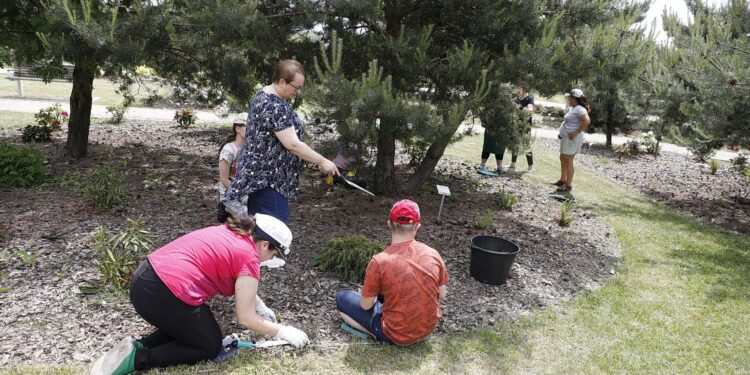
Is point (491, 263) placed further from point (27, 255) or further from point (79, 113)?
point (79, 113)

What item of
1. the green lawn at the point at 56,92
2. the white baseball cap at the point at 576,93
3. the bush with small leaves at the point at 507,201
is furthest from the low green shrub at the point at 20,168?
the green lawn at the point at 56,92

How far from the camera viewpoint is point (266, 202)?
3.38m

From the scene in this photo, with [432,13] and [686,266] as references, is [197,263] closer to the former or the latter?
[432,13]

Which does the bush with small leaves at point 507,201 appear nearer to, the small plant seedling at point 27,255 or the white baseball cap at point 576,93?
the white baseball cap at point 576,93

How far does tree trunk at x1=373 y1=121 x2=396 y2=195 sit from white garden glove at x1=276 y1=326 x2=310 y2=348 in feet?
9.62

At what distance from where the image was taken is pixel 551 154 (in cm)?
1114

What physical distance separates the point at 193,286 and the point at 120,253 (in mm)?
1657

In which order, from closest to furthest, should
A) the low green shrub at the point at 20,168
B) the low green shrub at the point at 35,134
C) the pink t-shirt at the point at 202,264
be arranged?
the pink t-shirt at the point at 202,264 < the low green shrub at the point at 20,168 < the low green shrub at the point at 35,134

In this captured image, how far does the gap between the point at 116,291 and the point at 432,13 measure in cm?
381

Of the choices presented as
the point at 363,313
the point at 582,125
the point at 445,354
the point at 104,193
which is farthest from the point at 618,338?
the point at 104,193

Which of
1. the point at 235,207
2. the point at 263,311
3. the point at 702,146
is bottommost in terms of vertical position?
the point at 263,311

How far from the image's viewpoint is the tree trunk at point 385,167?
18.8 feet

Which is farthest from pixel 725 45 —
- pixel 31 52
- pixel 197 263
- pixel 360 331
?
pixel 31 52

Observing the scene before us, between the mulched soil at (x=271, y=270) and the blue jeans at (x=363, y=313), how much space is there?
158 mm
